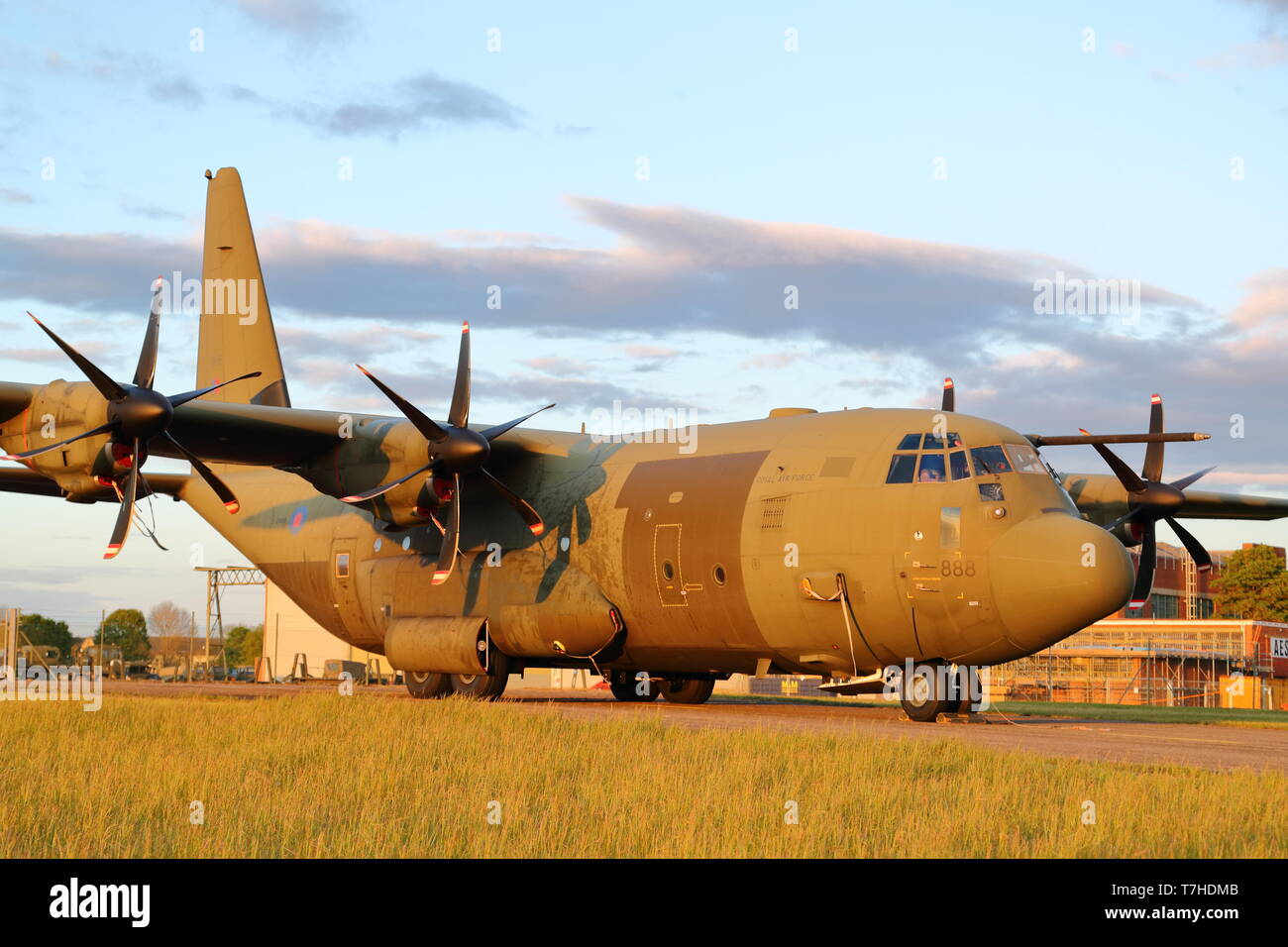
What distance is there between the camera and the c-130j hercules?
1983 cm

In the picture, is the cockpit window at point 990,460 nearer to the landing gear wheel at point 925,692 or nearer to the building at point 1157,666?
the landing gear wheel at point 925,692

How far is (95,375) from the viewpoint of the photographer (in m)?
21.8

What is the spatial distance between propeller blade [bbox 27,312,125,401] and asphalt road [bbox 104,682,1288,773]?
8787mm

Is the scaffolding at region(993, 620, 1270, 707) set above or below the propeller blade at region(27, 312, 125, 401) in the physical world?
below

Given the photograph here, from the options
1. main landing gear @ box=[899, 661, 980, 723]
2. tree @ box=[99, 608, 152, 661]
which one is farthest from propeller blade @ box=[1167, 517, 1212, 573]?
tree @ box=[99, 608, 152, 661]

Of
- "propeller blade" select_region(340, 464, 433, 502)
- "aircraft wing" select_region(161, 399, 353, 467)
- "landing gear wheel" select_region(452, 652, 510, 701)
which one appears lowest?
"landing gear wheel" select_region(452, 652, 510, 701)

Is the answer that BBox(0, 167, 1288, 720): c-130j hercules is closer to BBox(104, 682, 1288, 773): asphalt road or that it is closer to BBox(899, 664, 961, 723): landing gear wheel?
BBox(899, 664, 961, 723): landing gear wheel

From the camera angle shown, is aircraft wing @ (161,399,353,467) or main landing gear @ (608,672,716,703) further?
main landing gear @ (608,672,716,703)

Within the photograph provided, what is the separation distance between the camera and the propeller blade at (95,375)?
68.8 feet

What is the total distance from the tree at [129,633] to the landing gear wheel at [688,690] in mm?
108179
